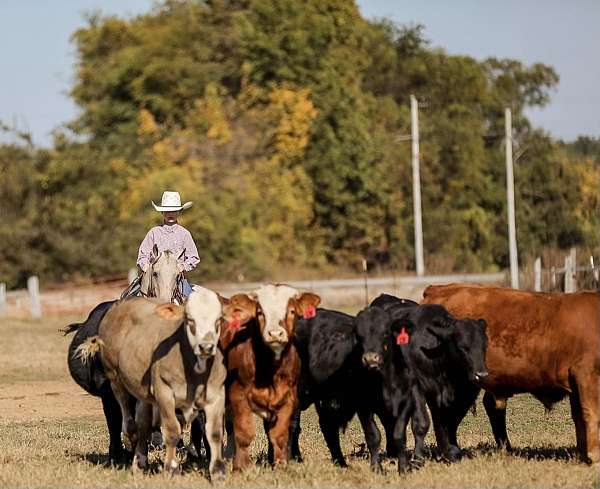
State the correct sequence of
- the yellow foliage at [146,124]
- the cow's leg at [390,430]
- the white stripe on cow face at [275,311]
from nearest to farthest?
the white stripe on cow face at [275,311], the cow's leg at [390,430], the yellow foliage at [146,124]

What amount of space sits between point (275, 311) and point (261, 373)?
57cm

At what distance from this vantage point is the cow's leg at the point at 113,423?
11.5m

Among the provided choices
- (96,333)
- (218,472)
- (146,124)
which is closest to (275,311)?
(218,472)

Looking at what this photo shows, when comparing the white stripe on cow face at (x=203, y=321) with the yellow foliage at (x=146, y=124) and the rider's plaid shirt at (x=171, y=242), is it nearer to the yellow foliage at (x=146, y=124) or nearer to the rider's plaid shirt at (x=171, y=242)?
the rider's plaid shirt at (x=171, y=242)

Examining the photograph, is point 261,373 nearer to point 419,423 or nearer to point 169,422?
point 169,422

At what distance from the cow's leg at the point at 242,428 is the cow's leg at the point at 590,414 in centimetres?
264

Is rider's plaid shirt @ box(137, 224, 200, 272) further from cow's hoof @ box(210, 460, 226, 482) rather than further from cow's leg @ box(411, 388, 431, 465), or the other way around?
cow's hoof @ box(210, 460, 226, 482)

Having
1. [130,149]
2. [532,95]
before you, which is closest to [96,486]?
[130,149]

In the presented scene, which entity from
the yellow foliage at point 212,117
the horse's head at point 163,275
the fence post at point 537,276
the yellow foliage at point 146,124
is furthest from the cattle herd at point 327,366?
the yellow foliage at point 146,124

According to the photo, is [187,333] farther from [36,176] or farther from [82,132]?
[82,132]

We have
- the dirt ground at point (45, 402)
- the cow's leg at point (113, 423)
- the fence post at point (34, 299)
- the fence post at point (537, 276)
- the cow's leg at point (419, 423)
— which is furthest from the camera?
the fence post at point (34, 299)

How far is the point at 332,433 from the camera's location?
429 inches

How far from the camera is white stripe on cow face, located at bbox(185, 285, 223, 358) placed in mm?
9875

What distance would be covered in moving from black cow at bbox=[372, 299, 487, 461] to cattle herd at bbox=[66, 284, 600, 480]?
1cm
